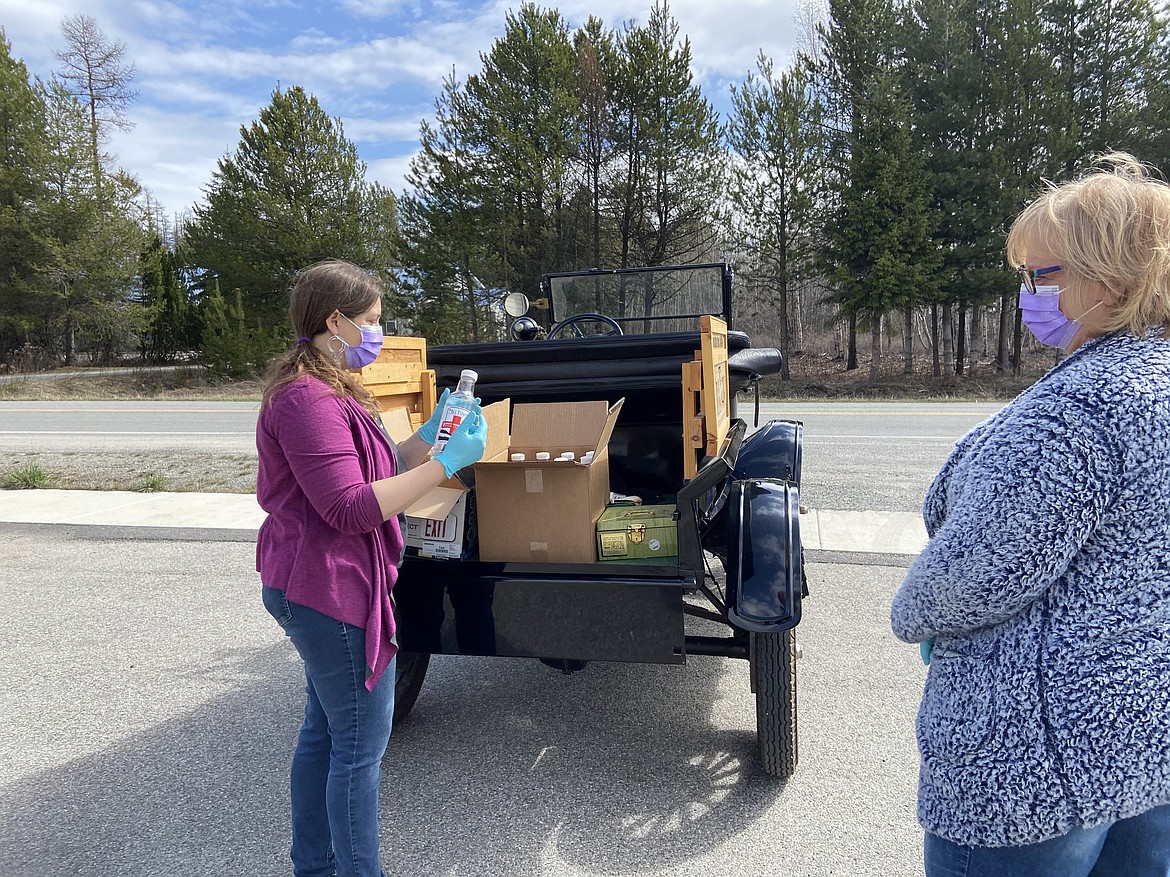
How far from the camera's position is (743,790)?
9.44 feet

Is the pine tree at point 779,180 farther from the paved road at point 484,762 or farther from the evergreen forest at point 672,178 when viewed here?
the paved road at point 484,762

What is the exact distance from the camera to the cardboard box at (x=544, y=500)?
111 inches

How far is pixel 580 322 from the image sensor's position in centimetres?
536

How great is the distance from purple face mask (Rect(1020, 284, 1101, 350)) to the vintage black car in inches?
49.7

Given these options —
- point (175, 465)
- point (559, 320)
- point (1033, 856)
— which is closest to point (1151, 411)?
point (1033, 856)

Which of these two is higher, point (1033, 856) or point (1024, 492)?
point (1024, 492)

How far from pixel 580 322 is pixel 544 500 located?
2.71 m

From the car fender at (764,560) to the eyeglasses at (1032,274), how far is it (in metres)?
1.49

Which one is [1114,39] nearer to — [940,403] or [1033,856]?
[940,403]

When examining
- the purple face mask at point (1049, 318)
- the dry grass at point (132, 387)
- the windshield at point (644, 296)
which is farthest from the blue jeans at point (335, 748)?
the dry grass at point (132, 387)

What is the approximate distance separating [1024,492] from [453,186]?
23.9 m

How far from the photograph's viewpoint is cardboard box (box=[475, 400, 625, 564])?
9.26ft

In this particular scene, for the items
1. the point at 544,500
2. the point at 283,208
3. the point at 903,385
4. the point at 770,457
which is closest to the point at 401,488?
the point at 544,500

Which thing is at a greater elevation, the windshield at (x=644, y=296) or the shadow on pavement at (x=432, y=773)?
the windshield at (x=644, y=296)
